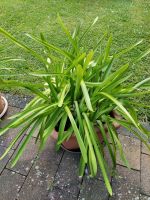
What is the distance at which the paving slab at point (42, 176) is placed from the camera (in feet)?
5.22

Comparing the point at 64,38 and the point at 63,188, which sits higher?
the point at 64,38

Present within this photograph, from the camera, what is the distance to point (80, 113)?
57.4 inches

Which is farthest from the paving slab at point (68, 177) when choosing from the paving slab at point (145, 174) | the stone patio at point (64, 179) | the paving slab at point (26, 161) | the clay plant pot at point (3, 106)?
the clay plant pot at point (3, 106)

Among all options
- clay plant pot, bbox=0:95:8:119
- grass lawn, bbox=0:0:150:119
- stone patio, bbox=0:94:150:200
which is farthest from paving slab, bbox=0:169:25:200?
grass lawn, bbox=0:0:150:119

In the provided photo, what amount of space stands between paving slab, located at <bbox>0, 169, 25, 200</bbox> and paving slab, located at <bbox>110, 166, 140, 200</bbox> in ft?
2.10

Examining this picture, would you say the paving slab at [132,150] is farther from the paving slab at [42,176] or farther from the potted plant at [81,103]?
the paving slab at [42,176]

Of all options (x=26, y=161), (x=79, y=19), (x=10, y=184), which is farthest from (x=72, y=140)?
(x=79, y=19)

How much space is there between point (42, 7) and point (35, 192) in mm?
2790

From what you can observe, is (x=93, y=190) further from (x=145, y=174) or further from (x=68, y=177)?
(x=145, y=174)

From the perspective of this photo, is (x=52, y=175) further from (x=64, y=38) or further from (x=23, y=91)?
(x=64, y=38)

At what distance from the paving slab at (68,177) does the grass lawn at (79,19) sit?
104 cm

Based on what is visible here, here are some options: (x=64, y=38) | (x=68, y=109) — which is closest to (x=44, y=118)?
(x=68, y=109)

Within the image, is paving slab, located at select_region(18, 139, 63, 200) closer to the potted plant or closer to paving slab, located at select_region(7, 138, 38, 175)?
paving slab, located at select_region(7, 138, 38, 175)

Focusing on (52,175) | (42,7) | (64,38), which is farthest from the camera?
(42,7)
